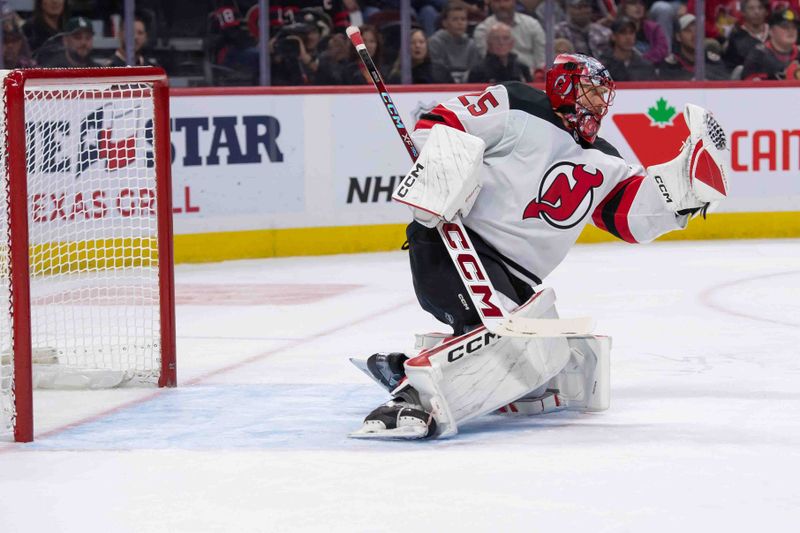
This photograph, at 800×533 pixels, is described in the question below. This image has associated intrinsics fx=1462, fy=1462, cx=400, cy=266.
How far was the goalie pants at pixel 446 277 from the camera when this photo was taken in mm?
3602

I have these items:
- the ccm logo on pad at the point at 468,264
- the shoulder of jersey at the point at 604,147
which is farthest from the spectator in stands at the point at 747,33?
the ccm logo on pad at the point at 468,264

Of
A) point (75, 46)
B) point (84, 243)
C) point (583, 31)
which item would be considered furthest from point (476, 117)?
point (583, 31)

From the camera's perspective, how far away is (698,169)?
12.0ft

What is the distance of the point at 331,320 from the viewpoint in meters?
5.61

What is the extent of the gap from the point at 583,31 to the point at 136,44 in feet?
8.96

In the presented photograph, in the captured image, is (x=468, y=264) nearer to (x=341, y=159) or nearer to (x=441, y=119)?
(x=441, y=119)

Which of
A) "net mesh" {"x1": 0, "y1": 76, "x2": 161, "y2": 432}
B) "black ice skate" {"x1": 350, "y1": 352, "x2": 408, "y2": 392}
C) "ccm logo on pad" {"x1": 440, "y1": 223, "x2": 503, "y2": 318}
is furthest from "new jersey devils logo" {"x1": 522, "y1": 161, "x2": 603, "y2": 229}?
"net mesh" {"x1": 0, "y1": 76, "x2": 161, "y2": 432}

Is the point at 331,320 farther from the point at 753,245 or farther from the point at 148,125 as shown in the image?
the point at 753,245

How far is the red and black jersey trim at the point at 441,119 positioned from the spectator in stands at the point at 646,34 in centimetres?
541

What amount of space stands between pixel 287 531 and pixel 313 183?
5.31m

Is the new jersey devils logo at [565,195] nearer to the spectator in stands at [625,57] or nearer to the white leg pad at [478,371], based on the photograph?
the white leg pad at [478,371]

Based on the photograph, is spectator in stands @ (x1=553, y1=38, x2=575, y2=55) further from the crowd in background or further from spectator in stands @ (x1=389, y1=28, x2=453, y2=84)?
spectator in stands @ (x1=389, y1=28, x2=453, y2=84)

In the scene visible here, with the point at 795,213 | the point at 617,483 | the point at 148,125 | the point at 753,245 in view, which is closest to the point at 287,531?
the point at 617,483

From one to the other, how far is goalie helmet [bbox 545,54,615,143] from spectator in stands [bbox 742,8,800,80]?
5.65m
